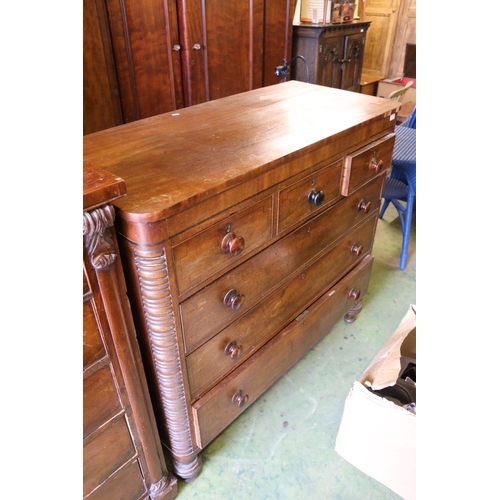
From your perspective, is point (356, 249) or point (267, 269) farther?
point (356, 249)

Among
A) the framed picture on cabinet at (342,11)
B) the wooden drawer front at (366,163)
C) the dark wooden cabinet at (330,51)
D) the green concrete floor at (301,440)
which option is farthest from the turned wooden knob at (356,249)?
the framed picture on cabinet at (342,11)

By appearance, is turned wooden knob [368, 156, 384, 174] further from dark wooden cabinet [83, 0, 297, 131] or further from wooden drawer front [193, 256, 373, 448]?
dark wooden cabinet [83, 0, 297, 131]

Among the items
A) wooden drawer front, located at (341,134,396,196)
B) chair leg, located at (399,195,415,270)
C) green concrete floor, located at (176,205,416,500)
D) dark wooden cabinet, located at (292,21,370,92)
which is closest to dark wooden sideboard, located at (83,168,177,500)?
green concrete floor, located at (176,205,416,500)

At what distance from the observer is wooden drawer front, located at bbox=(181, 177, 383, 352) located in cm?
92

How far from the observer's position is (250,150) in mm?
945

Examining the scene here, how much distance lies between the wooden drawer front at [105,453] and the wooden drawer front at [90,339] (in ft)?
0.65

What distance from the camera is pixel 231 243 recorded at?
875 millimetres

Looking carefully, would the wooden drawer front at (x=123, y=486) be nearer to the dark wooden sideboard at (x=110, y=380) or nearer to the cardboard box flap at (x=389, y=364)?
the dark wooden sideboard at (x=110, y=380)

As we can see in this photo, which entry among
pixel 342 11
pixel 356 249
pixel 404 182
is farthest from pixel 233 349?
pixel 342 11

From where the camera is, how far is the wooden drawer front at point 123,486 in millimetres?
915

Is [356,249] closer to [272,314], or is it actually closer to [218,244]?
[272,314]

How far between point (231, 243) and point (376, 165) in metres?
0.66
